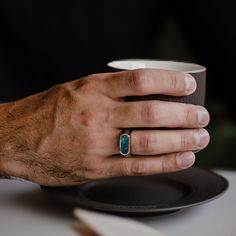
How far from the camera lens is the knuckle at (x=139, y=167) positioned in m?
0.73

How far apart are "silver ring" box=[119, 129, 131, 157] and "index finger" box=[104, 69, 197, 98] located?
5 centimetres

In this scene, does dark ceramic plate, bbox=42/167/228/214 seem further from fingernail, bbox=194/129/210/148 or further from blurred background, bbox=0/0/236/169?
blurred background, bbox=0/0/236/169

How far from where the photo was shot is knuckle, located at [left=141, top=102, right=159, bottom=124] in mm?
686

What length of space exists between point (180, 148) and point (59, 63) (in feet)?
2.30

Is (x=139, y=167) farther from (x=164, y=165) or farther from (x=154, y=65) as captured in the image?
(x=154, y=65)

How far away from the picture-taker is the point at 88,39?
1.37 metres

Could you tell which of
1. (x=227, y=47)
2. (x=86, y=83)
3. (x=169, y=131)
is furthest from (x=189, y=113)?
(x=227, y=47)

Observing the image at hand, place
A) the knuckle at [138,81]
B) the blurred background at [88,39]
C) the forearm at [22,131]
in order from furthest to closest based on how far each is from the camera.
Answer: the blurred background at [88,39] < the forearm at [22,131] < the knuckle at [138,81]

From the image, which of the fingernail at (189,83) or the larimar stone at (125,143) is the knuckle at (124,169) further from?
the fingernail at (189,83)

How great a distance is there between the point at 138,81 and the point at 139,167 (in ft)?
0.39

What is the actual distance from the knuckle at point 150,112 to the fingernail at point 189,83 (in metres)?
0.04

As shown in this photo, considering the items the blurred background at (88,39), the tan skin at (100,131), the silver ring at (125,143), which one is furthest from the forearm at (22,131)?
the blurred background at (88,39)

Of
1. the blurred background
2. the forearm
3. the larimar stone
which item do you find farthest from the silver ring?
the blurred background

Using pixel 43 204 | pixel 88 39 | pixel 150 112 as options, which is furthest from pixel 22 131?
pixel 88 39
